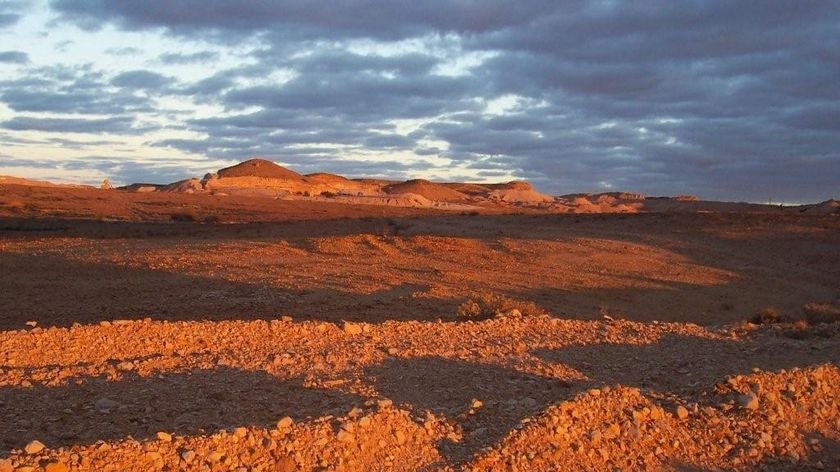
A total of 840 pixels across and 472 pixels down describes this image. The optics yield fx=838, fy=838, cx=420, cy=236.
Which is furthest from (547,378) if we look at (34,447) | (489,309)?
(489,309)

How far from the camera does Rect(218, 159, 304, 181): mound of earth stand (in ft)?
382

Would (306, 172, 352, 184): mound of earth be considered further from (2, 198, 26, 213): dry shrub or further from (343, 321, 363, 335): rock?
(343, 321, 363, 335): rock

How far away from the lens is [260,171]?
11894 centimetres

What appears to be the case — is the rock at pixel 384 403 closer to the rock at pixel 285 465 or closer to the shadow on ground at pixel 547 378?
the shadow on ground at pixel 547 378

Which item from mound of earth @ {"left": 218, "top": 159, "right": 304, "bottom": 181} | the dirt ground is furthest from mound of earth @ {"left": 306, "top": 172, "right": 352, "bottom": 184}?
the dirt ground

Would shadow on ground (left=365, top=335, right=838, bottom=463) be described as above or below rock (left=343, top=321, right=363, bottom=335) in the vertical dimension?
below

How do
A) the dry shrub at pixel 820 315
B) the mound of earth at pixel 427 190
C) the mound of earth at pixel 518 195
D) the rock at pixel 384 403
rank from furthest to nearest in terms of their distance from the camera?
the mound of earth at pixel 518 195 → the mound of earth at pixel 427 190 → the dry shrub at pixel 820 315 → the rock at pixel 384 403

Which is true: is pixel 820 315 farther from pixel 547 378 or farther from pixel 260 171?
pixel 260 171

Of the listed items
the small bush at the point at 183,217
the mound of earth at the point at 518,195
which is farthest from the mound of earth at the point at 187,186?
the mound of earth at the point at 518,195

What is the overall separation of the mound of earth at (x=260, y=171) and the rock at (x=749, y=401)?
351 feet

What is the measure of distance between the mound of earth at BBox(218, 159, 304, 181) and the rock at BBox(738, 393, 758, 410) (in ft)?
351

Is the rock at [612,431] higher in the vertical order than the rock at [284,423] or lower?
lower

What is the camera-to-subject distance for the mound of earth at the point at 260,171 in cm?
11638

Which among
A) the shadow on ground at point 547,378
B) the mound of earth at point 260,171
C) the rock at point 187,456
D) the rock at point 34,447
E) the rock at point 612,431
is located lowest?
the rock at point 612,431
